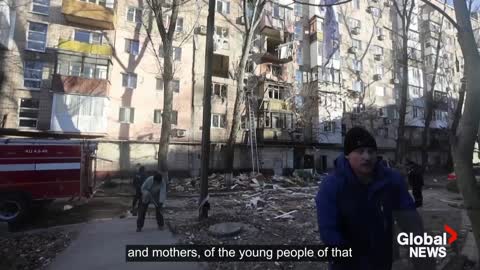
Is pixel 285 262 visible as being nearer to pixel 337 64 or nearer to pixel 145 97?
pixel 145 97

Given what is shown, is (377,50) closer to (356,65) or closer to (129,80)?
(356,65)

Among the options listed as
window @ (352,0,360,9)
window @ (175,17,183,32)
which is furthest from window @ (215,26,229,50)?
window @ (352,0,360,9)

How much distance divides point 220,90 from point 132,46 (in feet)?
26.6

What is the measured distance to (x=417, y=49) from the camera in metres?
35.4

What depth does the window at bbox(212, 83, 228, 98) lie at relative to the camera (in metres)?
23.9

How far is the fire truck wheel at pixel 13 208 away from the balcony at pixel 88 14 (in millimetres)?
15512

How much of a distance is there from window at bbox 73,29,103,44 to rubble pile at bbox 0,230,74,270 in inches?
687

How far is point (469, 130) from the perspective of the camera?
10.5ft

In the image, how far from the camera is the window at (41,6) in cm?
1958

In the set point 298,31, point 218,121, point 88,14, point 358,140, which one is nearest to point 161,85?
point 218,121

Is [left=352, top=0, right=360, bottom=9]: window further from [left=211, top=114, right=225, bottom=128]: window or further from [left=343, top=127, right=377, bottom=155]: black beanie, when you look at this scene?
[left=343, top=127, right=377, bottom=155]: black beanie

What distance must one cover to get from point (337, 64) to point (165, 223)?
27071mm

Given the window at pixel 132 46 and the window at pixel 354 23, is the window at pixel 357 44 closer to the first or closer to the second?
the window at pixel 354 23

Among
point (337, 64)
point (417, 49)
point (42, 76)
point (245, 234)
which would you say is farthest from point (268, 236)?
point (417, 49)
